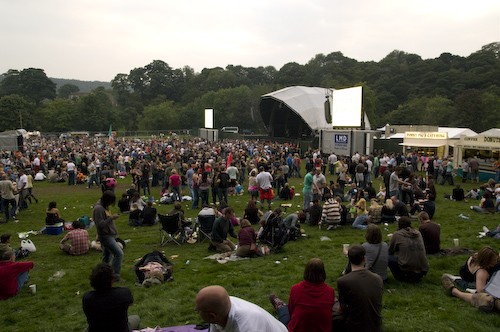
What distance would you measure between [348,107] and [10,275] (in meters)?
25.1

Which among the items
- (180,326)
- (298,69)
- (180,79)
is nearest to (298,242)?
(180,326)

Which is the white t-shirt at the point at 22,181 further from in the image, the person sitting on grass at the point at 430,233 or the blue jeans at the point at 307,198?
the person sitting on grass at the point at 430,233

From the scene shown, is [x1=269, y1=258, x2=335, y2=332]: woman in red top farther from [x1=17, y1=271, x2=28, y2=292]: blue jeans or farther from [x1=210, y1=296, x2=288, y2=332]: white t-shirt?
[x1=17, y1=271, x2=28, y2=292]: blue jeans

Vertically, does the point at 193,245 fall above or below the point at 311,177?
below

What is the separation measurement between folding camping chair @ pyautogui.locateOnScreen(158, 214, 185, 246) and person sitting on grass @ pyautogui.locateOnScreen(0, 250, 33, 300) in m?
3.06

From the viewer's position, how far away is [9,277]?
20.1 feet

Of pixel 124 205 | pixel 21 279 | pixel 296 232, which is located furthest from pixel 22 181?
pixel 296 232

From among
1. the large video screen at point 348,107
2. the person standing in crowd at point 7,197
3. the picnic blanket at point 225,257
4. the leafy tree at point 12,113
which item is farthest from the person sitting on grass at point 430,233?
the leafy tree at point 12,113

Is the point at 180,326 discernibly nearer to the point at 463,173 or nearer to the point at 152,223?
the point at 152,223

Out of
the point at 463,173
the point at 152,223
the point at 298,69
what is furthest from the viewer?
the point at 298,69

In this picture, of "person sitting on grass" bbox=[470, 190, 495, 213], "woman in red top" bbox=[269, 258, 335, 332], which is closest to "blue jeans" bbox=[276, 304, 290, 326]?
"woman in red top" bbox=[269, 258, 335, 332]

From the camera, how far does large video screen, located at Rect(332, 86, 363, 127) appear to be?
27.1 meters

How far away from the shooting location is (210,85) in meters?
95.9

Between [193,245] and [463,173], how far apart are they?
15.7 meters
